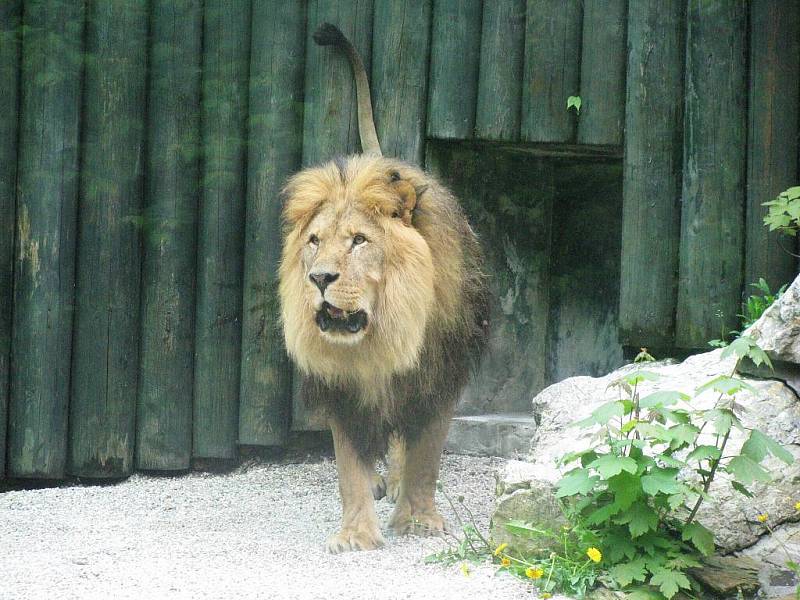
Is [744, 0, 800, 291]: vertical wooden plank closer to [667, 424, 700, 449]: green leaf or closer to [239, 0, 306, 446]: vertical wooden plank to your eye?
[667, 424, 700, 449]: green leaf

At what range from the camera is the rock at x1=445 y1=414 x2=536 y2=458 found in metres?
6.08

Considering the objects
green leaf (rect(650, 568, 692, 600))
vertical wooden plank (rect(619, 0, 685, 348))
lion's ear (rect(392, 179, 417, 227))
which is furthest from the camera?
vertical wooden plank (rect(619, 0, 685, 348))

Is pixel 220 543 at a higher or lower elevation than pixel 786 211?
lower

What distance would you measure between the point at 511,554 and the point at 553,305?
3081 millimetres

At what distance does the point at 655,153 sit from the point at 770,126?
21.4 inches

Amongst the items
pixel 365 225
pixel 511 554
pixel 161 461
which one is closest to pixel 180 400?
pixel 161 461

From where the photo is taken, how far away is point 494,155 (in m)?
6.31

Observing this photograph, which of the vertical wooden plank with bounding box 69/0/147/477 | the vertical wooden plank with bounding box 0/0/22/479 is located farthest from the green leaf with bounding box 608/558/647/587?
the vertical wooden plank with bounding box 0/0/22/479

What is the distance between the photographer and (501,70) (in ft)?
18.5

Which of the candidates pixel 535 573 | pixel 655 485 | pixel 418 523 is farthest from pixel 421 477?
pixel 655 485

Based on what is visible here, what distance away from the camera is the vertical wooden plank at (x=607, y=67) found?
5590 mm

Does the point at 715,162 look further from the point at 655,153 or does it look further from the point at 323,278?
the point at 323,278

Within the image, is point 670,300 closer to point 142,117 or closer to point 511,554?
point 511,554

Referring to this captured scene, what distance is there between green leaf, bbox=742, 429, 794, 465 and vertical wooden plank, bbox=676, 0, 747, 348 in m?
1.84
